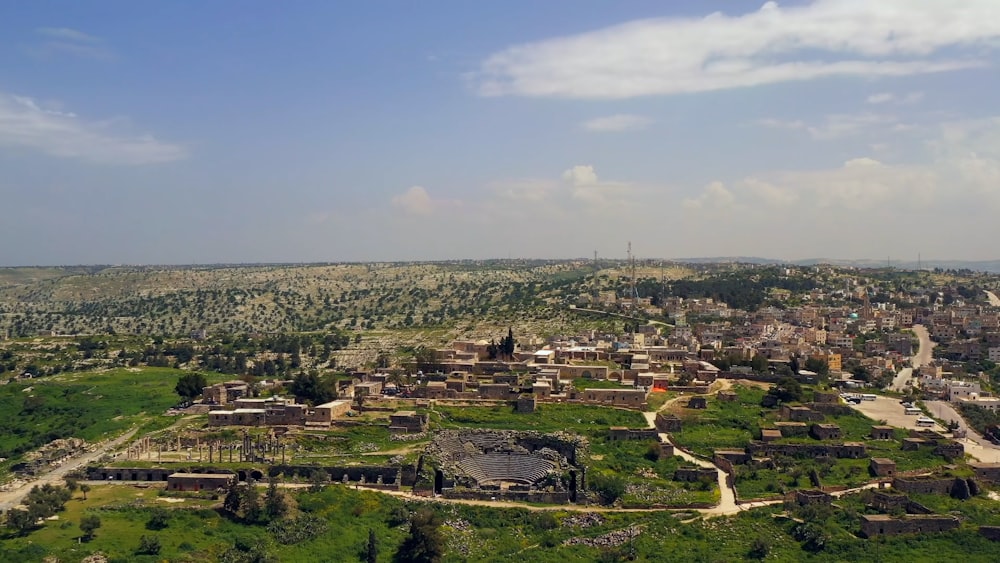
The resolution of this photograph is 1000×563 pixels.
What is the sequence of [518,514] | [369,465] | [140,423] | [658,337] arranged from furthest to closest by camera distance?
[658,337], [140,423], [369,465], [518,514]

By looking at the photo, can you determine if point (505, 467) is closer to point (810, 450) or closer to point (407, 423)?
point (407, 423)

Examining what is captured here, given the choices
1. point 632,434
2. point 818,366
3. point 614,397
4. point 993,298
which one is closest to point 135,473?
point 632,434

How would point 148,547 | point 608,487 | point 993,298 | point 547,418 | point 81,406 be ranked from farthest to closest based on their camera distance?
point 993,298
point 81,406
point 547,418
point 608,487
point 148,547

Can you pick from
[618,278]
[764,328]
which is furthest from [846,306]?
[618,278]

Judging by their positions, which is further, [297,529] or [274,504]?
[274,504]

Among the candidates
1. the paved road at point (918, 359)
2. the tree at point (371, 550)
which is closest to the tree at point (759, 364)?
the paved road at point (918, 359)

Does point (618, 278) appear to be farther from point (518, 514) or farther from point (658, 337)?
point (518, 514)
